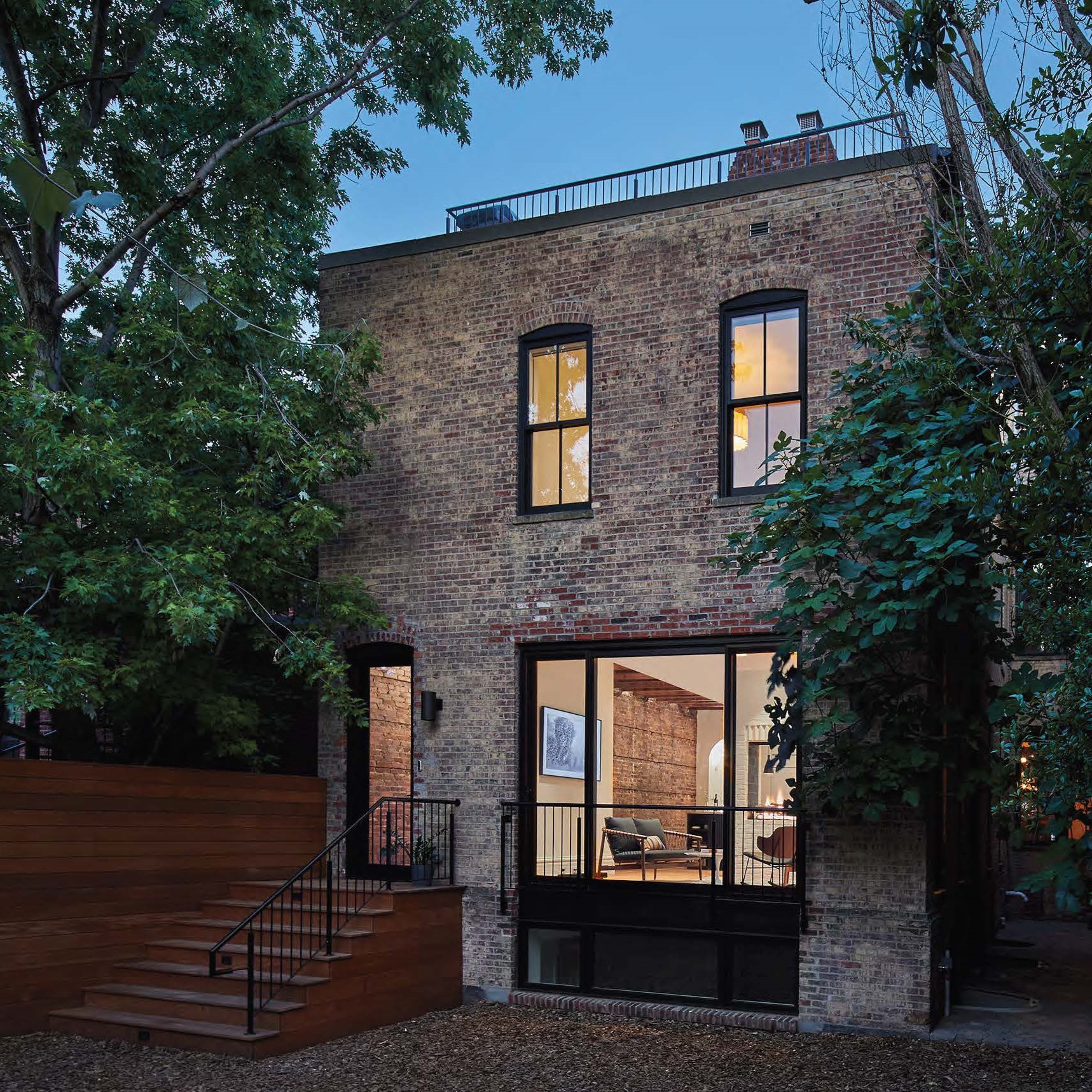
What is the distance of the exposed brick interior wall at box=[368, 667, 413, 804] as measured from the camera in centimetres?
1134

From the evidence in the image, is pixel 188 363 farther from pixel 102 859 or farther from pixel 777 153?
pixel 777 153

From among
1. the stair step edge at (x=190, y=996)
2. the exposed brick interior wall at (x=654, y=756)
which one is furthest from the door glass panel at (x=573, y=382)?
the stair step edge at (x=190, y=996)

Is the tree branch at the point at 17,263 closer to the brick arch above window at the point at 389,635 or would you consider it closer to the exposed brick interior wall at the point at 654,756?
the brick arch above window at the point at 389,635

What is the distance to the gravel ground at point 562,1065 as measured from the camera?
24.4 ft

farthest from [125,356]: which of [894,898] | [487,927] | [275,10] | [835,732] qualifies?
[894,898]

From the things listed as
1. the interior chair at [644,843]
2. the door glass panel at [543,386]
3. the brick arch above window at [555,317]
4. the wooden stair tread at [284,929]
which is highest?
the brick arch above window at [555,317]

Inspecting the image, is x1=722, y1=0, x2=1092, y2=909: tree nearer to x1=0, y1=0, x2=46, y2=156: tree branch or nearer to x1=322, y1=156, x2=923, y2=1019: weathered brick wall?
x1=322, y1=156, x2=923, y2=1019: weathered brick wall

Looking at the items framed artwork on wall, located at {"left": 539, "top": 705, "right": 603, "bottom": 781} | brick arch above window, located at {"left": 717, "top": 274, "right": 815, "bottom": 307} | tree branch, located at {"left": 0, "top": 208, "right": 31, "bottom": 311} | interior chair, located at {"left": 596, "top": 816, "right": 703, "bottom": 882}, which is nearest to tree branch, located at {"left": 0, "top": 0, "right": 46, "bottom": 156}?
tree branch, located at {"left": 0, "top": 208, "right": 31, "bottom": 311}

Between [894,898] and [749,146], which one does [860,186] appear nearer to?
[749,146]

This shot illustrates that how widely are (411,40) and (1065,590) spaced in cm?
803

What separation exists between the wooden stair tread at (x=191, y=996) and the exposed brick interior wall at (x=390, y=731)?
2850 mm

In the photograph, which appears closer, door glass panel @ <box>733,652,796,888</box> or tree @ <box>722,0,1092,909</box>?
tree @ <box>722,0,1092,909</box>

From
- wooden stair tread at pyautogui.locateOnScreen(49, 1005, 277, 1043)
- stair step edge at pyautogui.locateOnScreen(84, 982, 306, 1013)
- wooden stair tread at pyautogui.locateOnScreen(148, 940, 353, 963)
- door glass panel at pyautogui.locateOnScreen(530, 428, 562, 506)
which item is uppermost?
door glass panel at pyautogui.locateOnScreen(530, 428, 562, 506)

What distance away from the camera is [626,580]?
33.3 feet
